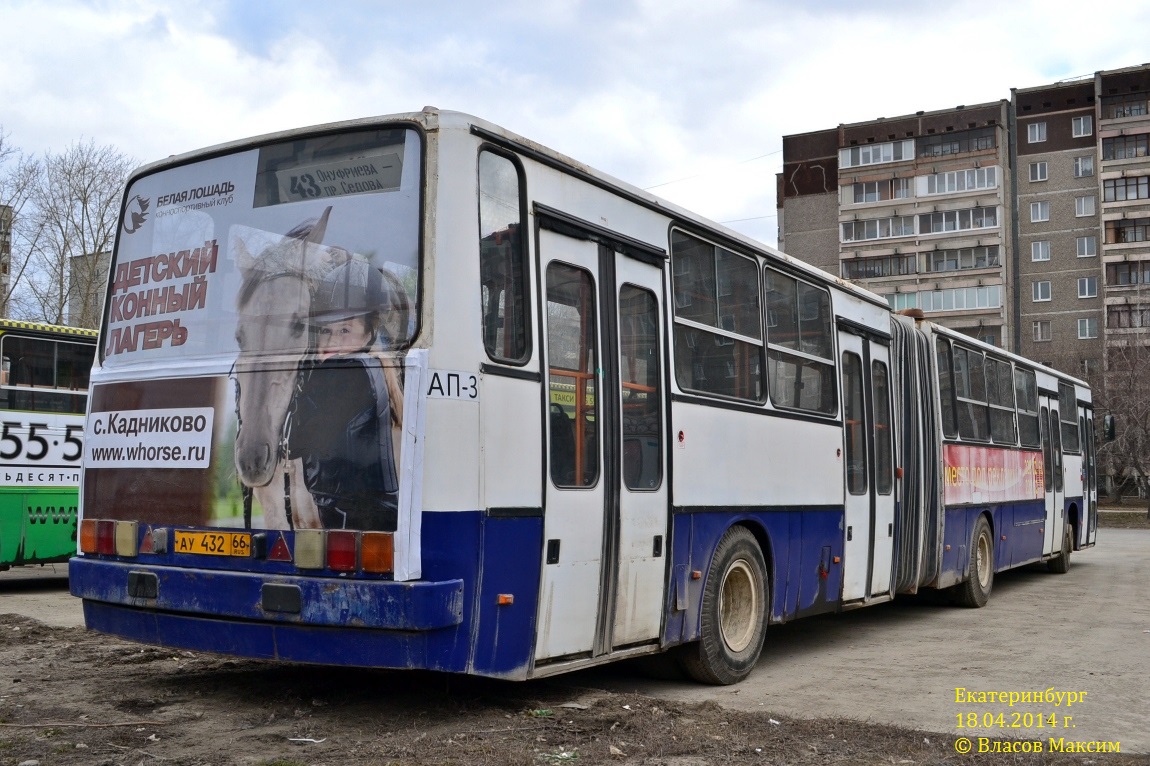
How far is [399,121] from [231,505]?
2.18 m

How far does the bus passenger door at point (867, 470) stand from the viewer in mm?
10367

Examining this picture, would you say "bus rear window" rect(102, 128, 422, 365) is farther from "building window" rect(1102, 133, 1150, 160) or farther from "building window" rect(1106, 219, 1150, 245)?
"building window" rect(1102, 133, 1150, 160)

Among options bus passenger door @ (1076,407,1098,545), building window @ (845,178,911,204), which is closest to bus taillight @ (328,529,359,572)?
bus passenger door @ (1076,407,1098,545)

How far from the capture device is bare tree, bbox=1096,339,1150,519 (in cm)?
4672

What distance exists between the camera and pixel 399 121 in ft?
19.7

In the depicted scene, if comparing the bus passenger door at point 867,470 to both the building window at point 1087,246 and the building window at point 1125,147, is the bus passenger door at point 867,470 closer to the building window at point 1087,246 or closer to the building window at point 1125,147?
the building window at point 1125,147

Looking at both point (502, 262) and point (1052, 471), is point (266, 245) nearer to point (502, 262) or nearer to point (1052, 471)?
point (502, 262)

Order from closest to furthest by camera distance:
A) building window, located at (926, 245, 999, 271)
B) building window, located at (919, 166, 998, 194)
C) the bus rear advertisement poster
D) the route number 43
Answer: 1. the bus rear advertisement poster
2. the route number 43
3. building window, located at (919, 166, 998, 194)
4. building window, located at (926, 245, 999, 271)

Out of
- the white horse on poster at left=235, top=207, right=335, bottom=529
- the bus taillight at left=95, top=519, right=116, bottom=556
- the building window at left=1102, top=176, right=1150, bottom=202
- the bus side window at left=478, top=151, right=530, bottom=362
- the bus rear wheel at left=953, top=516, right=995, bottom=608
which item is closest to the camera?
the white horse on poster at left=235, top=207, right=335, bottom=529

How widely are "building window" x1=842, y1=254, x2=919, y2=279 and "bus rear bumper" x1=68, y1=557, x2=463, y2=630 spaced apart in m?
67.2

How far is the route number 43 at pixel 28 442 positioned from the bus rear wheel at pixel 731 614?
353 inches

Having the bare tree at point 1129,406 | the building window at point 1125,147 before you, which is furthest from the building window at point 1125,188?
the bare tree at point 1129,406

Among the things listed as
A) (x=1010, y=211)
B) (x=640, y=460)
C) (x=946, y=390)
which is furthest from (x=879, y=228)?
(x=640, y=460)

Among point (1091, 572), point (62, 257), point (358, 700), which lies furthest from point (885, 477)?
point (62, 257)
